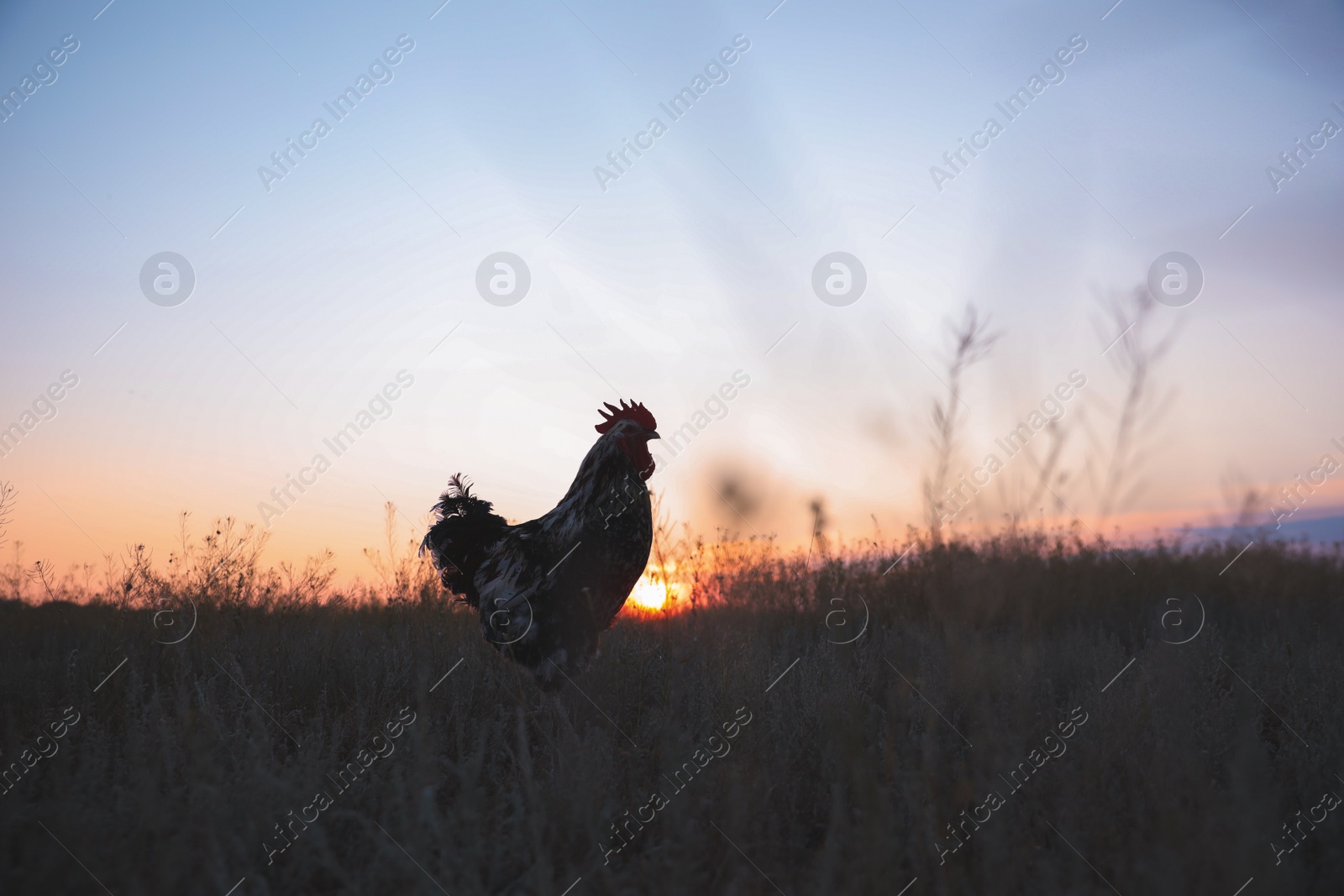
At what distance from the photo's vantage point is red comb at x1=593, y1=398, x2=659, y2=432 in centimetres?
538

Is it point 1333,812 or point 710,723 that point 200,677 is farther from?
point 1333,812

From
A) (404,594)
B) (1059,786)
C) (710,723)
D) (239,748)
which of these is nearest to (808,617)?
(710,723)

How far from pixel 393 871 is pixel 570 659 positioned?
220 centimetres

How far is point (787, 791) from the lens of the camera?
9.83 feet

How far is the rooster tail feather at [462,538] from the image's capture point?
5574mm

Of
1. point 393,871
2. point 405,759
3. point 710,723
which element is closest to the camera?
point 393,871
